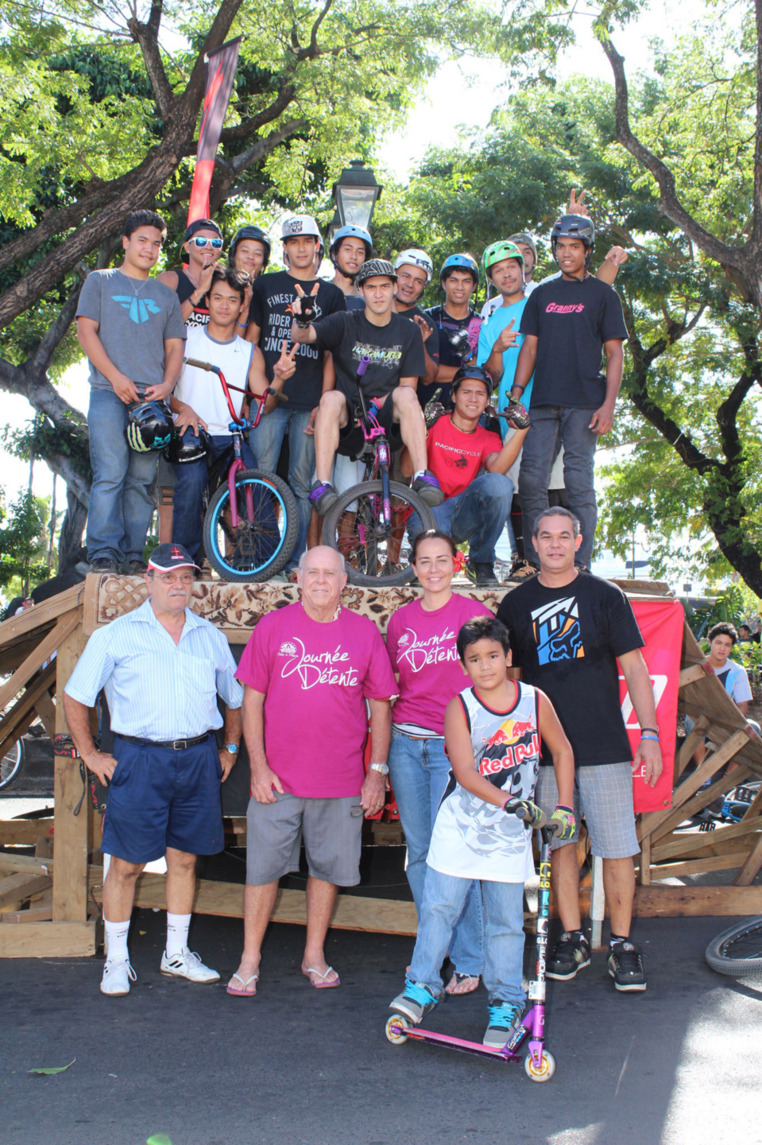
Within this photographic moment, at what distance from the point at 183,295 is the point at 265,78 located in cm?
1226

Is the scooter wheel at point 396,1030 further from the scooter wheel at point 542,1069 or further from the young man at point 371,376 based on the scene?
the young man at point 371,376

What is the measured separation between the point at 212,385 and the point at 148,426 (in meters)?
0.76

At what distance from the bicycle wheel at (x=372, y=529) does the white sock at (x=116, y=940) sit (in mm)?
2195

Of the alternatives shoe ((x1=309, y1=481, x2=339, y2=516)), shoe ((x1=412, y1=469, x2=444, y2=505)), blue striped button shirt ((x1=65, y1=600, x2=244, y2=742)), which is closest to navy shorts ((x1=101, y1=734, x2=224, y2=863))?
blue striped button shirt ((x1=65, y1=600, x2=244, y2=742))

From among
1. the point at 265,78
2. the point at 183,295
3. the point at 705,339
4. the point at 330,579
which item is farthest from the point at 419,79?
the point at 330,579

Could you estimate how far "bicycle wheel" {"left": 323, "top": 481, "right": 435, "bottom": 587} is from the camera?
225 inches

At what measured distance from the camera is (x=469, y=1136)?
11.2 feet

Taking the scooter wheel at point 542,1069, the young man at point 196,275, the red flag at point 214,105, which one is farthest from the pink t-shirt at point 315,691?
the red flag at point 214,105

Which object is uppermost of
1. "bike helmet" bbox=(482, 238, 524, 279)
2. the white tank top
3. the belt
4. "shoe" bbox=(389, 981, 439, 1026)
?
"bike helmet" bbox=(482, 238, 524, 279)

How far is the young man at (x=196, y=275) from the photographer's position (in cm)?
616

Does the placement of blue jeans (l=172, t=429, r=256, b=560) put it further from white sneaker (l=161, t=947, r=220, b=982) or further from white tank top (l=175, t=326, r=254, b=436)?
white sneaker (l=161, t=947, r=220, b=982)

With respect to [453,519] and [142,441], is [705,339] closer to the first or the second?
[453,519]

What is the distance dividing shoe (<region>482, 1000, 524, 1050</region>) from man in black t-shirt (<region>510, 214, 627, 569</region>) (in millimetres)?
2853

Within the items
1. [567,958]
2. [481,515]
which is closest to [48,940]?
[567,958]
